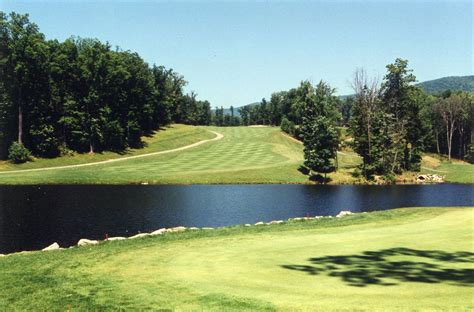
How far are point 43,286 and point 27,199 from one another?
121ft

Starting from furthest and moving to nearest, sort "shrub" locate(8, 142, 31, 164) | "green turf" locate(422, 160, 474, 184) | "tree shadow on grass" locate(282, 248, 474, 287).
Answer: "green turf" locate(422, 160, 474, 184), "shrub" locate(8, 142, 31, 164), "tree shadow on grass" locate(282, 248, 474, 287)

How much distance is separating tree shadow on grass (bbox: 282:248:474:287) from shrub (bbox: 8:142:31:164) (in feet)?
251

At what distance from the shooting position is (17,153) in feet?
256

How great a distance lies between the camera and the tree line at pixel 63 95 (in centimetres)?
8144

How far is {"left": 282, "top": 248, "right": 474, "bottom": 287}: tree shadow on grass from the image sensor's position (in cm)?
1230

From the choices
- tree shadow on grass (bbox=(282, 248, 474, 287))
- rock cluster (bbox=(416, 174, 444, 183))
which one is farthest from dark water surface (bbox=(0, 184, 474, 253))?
tree shadow on grass (bbox=(282, 248, 474, 287))

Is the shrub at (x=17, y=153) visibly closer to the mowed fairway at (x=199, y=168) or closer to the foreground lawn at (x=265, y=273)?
the mowed fairway at (x=199, y=168)

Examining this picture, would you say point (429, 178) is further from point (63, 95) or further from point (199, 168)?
point (63, 95)

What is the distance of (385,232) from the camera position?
2086cm

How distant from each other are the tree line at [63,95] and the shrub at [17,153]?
0.21m

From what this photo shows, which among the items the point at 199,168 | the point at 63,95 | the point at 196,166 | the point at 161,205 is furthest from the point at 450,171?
the point at 63,95

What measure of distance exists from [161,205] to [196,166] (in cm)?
3557

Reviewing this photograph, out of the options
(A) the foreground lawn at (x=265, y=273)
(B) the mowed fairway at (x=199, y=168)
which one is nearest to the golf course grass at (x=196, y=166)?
(B) the mowed fairway at (x=199, y=168)

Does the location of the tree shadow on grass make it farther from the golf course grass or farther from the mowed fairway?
A: the mowed fairway
